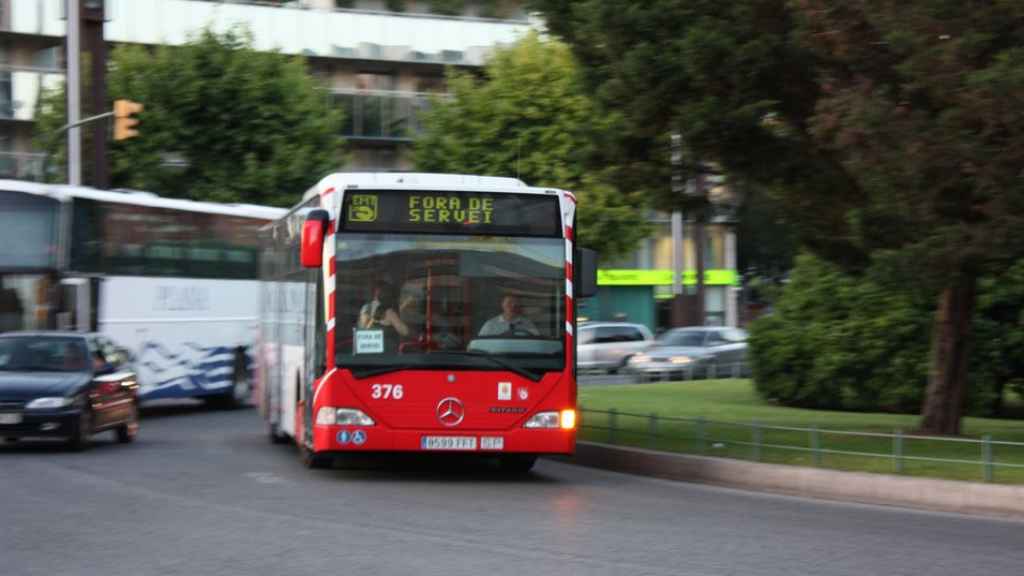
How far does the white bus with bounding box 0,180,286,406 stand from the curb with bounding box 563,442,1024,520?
32.6 feet

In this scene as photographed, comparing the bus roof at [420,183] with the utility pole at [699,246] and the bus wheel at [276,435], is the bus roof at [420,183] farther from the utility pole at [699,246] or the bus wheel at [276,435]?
the bus wheel at [276,435]

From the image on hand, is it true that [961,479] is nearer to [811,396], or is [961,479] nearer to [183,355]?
[811,396]

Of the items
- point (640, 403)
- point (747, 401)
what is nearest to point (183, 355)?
point (640, 403)

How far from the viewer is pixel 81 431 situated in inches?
775

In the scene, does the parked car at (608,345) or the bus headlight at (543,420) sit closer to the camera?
the bus headlight at (543,420)

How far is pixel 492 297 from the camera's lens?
16250 mm

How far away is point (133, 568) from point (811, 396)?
2145cm

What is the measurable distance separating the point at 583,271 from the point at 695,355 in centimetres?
2978

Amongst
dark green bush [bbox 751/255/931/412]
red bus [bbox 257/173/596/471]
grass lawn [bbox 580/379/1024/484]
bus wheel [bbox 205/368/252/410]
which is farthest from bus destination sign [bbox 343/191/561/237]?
bus wheel [bbox 205/368/252/410]

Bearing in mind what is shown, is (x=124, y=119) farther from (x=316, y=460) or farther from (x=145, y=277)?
(x=316, y=460)

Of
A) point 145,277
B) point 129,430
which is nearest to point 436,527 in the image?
→ point 129,430

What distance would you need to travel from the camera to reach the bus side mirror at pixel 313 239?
16.0 meters

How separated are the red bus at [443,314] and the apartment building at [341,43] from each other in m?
41.7

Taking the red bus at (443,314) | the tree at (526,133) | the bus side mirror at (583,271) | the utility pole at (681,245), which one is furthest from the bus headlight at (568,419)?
the tree at (526,133)
